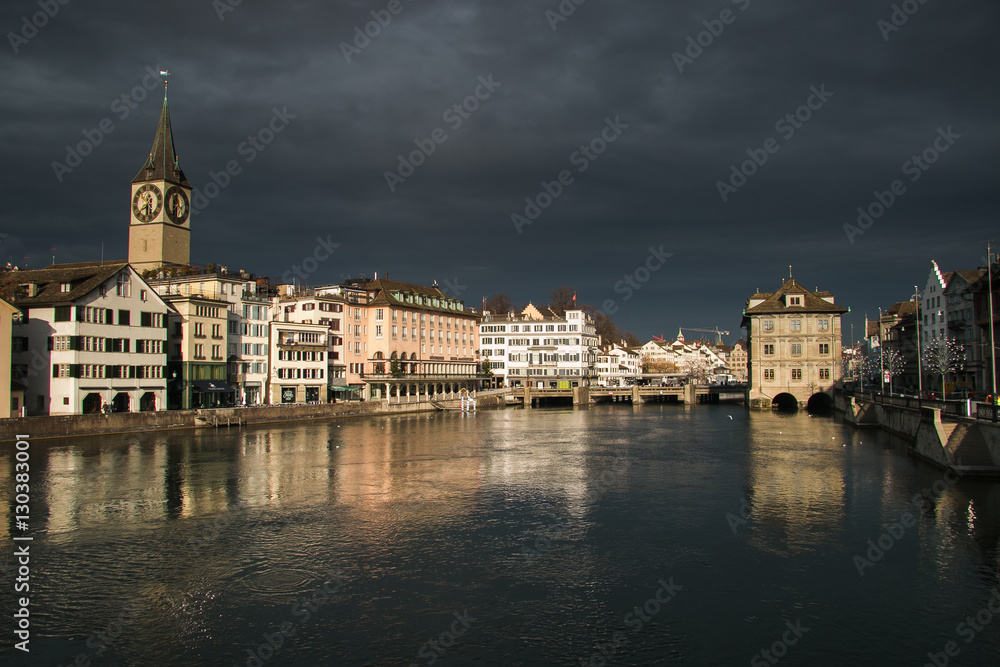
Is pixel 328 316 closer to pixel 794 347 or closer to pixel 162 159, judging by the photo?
pixel 162 159

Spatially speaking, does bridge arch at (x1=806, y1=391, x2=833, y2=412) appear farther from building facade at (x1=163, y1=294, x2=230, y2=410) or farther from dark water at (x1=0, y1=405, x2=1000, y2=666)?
building facade at (x1=163, y1=294, x2=230, y2=410)

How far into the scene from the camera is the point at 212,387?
8156 cm

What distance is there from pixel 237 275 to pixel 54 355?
30.7 m

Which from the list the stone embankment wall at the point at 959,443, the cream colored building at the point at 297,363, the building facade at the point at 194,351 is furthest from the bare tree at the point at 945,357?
the building facade at the point at 194,351

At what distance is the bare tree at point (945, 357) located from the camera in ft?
249

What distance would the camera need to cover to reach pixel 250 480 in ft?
137

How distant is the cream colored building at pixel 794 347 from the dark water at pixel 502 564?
61325 millimetres

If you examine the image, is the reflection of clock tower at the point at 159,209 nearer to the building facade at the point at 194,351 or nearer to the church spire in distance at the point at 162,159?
the church spire in distance at the point at 162,159

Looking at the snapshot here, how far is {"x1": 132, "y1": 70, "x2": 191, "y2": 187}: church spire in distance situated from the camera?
4090 inches

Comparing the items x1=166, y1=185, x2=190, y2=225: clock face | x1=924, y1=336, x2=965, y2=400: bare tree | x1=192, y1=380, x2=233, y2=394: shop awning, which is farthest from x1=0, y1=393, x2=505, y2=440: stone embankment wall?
x1=924, y1=336, x2=965, y2=400: bare tree

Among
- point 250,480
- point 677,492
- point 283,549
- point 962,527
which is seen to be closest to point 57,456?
point 250,480

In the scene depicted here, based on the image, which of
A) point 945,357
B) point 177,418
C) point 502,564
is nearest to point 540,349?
point 945,357

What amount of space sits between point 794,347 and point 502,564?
9236 centimetres

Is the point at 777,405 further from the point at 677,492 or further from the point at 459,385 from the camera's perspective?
the point at 677,492
